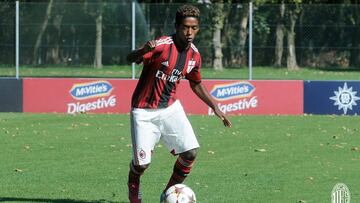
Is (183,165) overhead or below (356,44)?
below

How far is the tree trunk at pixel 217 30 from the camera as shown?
26.9 meters

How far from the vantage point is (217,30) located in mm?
27391

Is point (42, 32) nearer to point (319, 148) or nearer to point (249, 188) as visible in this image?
point (319, 148)

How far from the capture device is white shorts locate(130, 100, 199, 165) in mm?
9438

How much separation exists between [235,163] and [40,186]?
3294mm

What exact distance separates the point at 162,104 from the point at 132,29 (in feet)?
53.1

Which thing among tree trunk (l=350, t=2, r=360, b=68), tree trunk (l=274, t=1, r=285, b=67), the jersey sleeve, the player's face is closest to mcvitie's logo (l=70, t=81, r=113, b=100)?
tree trunk (l=274, t=1, r=285, b=67)

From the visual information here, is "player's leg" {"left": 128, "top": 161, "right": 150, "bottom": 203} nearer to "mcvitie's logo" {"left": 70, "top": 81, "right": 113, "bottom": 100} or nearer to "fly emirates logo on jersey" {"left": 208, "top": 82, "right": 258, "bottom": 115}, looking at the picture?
"fly emirates logo on jersey" {"left": 208, "top": 82, "right": 258, "bottom": 115}

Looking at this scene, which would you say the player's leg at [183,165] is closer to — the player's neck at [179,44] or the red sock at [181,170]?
the red sock at [181,170]

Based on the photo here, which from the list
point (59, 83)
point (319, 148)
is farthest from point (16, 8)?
point (319, 148)

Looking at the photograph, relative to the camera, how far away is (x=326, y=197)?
10367 millimetres

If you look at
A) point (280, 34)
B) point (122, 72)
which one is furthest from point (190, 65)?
point (280, 34)

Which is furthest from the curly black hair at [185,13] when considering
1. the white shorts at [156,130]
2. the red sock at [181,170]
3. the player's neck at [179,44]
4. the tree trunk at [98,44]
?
the tree trunk at [98,44]

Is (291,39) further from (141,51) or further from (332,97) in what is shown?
(141,51)
